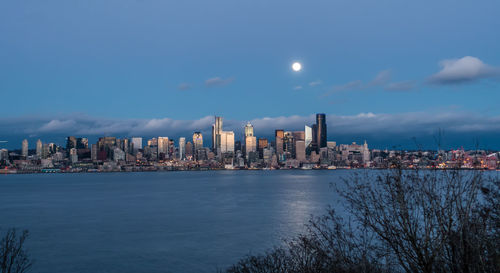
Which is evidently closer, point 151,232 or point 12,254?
point 12,254

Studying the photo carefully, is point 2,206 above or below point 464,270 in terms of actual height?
below

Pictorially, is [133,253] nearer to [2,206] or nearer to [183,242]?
[183,242]

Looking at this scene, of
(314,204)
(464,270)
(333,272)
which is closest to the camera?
(464,270)

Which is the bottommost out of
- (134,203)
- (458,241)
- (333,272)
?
(134,203)

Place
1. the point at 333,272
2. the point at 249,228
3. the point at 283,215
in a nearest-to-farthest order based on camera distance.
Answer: the point at 333,272
the point at 249,228
the point at 283,215

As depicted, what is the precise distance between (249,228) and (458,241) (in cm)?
3643

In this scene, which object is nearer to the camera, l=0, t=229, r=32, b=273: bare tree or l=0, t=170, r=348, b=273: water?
l=0, t=229, r=32, b=273: bare tree

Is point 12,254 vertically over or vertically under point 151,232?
over

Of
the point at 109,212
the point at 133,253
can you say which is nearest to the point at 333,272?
the point at 133,253

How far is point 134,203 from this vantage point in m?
73.8

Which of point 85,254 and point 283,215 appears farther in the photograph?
point 283,215

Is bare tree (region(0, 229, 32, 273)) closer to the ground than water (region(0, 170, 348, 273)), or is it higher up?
higher up

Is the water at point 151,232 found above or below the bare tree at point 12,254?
below

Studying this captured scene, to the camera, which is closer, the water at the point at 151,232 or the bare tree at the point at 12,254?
the bare tree at the point at 12,254
